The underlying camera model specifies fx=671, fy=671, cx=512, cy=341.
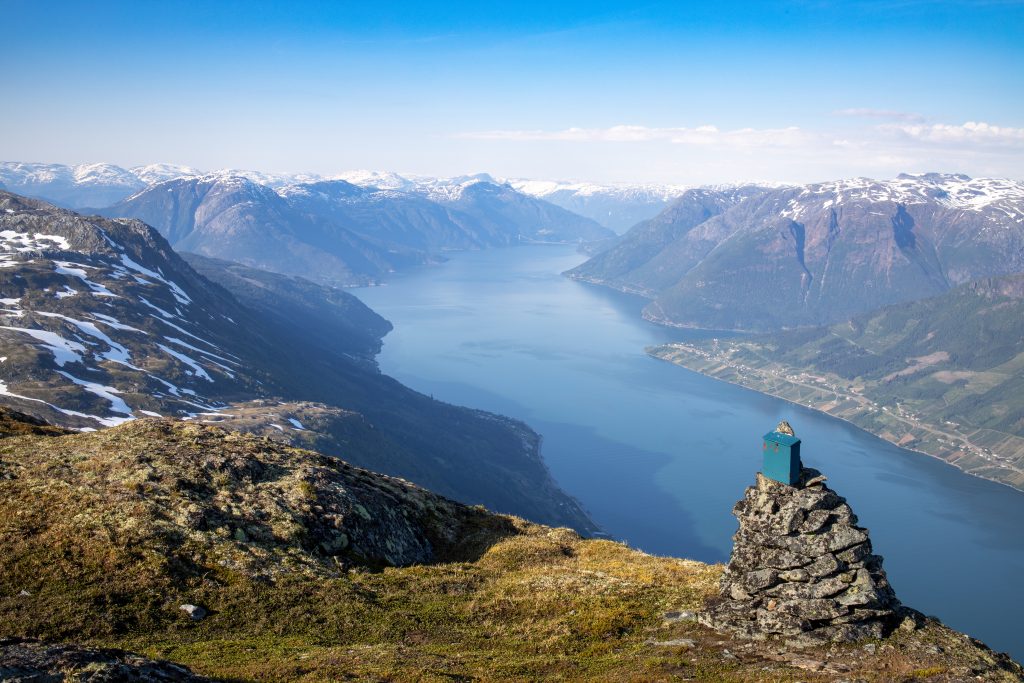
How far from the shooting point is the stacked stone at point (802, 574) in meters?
22.7

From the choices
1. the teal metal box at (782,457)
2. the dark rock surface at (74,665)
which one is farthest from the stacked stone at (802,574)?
the dark rock surface at (74,665)

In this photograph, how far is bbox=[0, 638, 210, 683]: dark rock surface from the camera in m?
15.6

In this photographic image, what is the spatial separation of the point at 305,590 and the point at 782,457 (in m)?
19.4

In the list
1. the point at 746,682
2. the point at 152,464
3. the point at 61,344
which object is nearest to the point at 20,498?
the point at 152,464

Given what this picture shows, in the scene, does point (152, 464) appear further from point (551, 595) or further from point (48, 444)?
point (551, 595)

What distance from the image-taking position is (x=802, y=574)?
2373cm

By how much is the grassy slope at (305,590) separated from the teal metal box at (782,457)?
5791 mm

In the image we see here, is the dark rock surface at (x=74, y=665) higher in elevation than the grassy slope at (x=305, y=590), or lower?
higher

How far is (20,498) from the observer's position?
28.7m

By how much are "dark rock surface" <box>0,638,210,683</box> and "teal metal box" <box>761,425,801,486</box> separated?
65.9 ft

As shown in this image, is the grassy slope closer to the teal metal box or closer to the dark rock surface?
the dark rock surface

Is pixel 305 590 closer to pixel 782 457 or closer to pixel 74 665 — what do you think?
pixel 74 665

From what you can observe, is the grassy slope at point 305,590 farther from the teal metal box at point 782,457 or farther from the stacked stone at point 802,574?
the teal metal box at point 782,457

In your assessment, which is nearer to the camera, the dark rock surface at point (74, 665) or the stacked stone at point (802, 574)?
the dark rock surface at point (74, 665)
